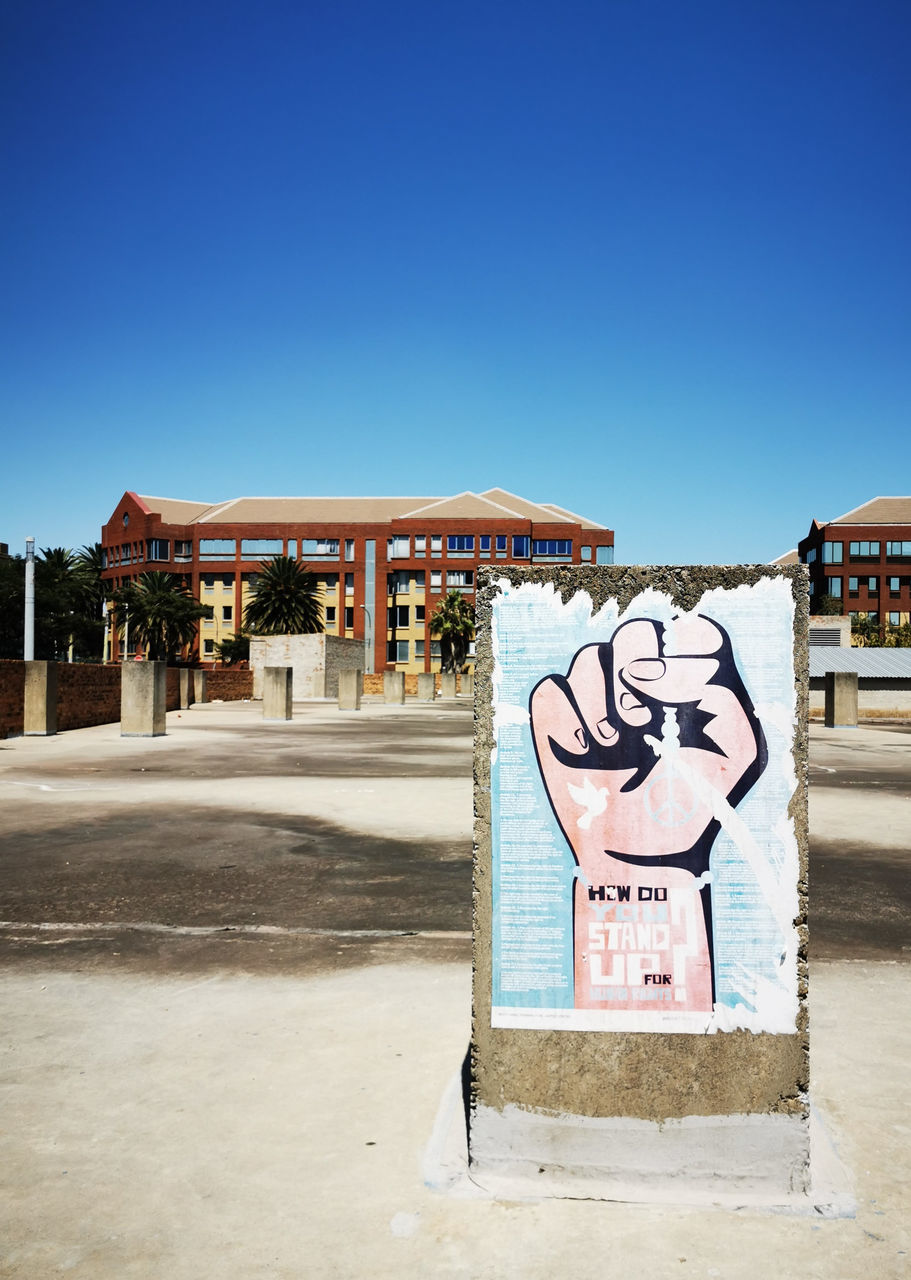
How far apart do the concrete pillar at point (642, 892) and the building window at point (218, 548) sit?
95.8 metres

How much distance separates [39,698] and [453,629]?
63.5m

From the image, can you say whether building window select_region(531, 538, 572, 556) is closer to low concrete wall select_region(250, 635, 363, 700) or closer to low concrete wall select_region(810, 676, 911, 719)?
low concrete wall select_region(250, 635, 363, 700)

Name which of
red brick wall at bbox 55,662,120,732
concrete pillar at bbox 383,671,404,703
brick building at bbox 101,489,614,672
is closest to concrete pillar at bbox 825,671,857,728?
red brick wall at bbox 55,662,120,732

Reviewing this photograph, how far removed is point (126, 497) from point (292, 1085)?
10855 centimetres

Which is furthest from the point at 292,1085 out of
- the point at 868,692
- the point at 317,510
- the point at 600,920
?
the point at 317,510

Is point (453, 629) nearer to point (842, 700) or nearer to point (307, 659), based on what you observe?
point (307, 659)

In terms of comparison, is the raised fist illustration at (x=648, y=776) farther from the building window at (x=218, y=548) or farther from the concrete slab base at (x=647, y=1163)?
the building window at (x=218, y=548)

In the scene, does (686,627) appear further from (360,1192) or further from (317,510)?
(317,510)

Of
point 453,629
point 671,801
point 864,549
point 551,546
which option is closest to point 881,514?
point 864,549

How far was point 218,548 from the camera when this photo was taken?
96375 millimetres

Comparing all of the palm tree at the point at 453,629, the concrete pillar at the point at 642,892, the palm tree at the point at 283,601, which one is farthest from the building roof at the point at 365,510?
the concrete pillar at the point at 642,892

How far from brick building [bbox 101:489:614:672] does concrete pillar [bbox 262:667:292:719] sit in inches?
2236

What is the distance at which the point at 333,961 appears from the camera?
5.35 m

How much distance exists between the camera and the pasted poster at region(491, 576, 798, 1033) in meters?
3.03
